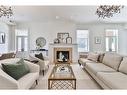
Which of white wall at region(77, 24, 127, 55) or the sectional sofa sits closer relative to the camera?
the sectional sofa

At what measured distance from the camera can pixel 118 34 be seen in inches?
462

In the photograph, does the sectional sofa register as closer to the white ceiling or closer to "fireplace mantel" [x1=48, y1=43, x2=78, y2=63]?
the white ceiling

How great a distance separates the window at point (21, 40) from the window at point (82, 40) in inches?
140

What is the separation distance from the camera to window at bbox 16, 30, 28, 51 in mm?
11573

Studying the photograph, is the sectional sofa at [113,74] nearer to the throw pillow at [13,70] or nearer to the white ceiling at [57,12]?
the throw pillow at [13,70]

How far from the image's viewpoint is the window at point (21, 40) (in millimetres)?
11573

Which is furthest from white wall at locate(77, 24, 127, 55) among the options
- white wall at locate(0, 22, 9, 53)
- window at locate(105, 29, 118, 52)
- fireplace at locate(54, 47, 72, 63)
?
white wall at locate(0, 22, 9, 53)

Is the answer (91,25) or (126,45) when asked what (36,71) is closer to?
(91,25)

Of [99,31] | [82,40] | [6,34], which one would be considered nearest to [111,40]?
[99,31]

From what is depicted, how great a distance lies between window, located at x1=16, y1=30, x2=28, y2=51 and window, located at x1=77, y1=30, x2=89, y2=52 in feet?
11.7

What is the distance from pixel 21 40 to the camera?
1168cm

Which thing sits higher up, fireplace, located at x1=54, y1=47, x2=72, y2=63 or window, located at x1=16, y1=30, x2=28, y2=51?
window, located at x1=16, y1=30, x2=28, y2=51
